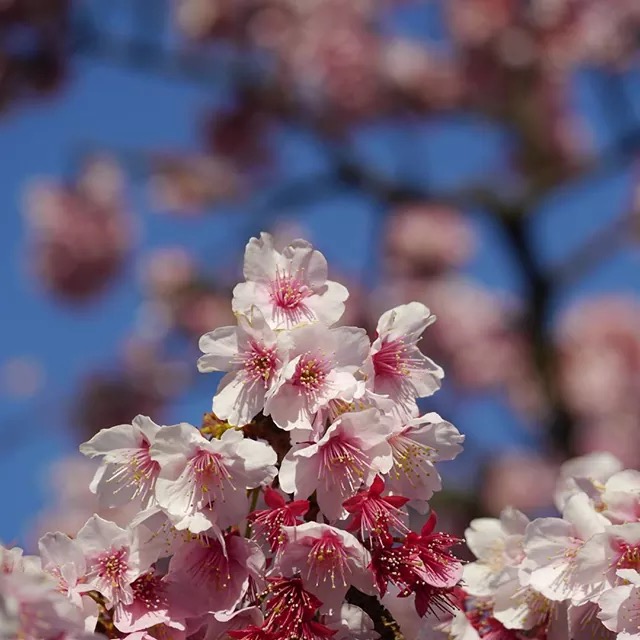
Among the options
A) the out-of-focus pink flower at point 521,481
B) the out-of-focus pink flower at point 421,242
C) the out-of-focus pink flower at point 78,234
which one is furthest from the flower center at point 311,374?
the out-of-focus pink flower at point 521,481

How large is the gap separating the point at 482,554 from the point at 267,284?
0.42 metres

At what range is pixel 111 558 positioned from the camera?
40.1 inches

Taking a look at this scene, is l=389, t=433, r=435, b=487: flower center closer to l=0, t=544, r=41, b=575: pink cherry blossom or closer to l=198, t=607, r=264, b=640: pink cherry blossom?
l=198, t=607, r=264, b=640: pink cherry blossom

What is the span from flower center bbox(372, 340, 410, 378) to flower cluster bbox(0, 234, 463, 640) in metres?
0.02

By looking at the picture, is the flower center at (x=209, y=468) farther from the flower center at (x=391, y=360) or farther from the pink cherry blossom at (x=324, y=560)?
the flower center at (x=391, y=360)

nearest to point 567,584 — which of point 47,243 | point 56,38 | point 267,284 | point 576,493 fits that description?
point 576,493

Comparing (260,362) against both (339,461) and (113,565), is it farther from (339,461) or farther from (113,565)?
(113,565)

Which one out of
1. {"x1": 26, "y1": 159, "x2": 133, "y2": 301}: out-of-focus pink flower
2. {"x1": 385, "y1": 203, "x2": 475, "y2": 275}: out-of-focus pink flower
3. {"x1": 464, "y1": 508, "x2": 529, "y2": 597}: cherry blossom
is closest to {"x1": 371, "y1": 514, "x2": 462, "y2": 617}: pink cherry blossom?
{"x1": 464, "y1": 508, "x2": 529, "y2": 597}: cherry blossom

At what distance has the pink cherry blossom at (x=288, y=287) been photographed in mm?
1137

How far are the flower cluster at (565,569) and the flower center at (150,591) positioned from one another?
311 millimetres

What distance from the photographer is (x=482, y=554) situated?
3.95 feet

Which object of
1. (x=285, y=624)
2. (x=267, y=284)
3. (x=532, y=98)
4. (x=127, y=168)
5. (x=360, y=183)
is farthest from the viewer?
(x=532, y=98)

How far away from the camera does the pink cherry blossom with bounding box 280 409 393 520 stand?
1.00 m

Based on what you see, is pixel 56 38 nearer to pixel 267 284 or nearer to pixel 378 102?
pixel 378 102
